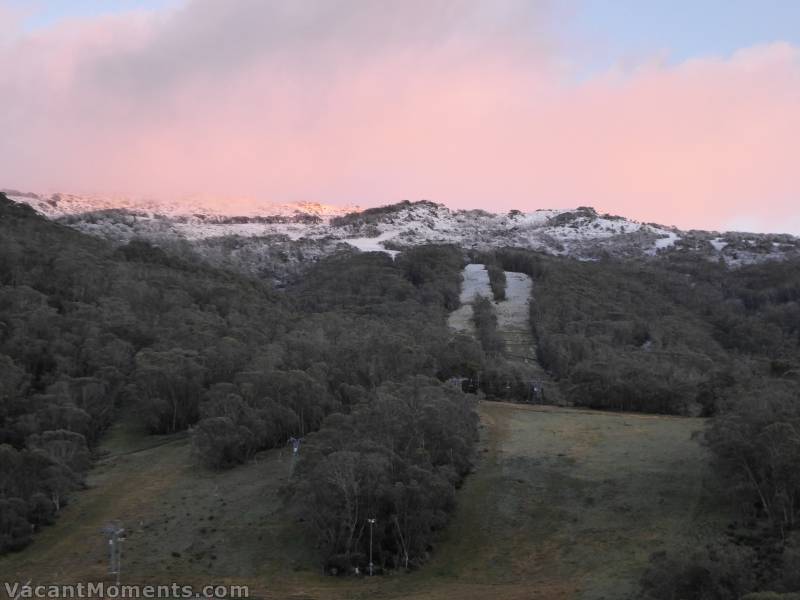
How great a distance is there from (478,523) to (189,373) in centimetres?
3582

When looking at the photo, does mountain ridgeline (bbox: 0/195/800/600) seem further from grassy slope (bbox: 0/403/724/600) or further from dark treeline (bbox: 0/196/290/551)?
grassy slope (bbox: 0/403/724/600)

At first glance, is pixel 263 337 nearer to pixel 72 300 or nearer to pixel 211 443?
pixel 72 300

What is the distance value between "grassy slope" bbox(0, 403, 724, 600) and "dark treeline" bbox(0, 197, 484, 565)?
7.53ft

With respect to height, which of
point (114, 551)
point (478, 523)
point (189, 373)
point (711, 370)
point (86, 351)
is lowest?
point (478, 523)

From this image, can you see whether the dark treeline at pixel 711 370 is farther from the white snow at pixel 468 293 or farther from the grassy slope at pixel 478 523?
the white snow at pixel 468 293

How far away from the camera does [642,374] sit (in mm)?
75312

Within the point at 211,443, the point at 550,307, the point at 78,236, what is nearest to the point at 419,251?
the point at 550,307

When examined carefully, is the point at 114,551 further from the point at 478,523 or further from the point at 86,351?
the point at 86,351

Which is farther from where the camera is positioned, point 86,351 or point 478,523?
point 86,351

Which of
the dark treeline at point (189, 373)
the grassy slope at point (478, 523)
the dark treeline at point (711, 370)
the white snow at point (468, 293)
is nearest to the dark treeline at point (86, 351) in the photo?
the dark treeline at point (189, 373)

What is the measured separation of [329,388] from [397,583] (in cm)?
3361

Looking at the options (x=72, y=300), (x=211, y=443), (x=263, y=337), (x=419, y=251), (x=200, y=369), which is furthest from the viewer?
(x=419, y=251)

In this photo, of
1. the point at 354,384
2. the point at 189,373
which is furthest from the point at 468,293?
the point at 189,373

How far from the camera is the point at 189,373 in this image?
7156 cm
